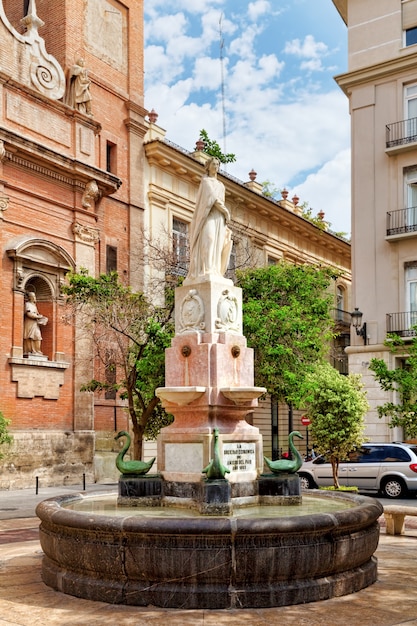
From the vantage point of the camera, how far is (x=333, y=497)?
11.0 m

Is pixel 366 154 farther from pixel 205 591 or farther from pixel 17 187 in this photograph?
pixel 205 591

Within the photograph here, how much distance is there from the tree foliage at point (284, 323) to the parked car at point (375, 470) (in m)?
2.31

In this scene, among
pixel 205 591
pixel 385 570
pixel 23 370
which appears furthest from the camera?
pixel 23 370

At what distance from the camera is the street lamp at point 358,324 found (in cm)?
2844

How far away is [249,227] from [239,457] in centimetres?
2851

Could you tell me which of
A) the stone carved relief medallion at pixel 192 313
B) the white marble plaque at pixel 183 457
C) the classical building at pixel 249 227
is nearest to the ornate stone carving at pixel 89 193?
the classical building at pixel 249 227

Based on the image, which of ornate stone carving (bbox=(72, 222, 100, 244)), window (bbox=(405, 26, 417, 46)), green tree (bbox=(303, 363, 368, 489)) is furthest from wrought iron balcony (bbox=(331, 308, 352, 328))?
green tree (bbox=(303, 363, 368, 489))

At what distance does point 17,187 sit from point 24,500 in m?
10.3

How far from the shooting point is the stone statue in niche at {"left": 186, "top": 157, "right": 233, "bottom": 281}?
10.5 metres

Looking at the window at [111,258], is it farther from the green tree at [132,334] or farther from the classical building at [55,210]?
the green tree at [132,334]

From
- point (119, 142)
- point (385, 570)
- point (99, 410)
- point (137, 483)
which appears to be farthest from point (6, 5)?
point (385, 570)

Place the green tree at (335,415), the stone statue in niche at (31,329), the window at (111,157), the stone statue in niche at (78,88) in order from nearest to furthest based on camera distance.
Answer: the green tree at (335,415)
the stone statue in niche at (31,329)
the stone statue in niche at (78,88)
the window at (111,157)

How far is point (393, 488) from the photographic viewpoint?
2152cm

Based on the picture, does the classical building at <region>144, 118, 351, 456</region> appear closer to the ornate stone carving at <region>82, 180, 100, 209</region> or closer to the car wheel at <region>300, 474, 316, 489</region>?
the ornate stone carving at <region>82, 180, 100, 209</region>
